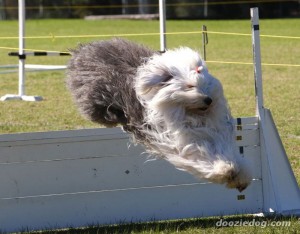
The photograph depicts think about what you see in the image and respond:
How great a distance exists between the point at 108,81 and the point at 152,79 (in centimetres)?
41

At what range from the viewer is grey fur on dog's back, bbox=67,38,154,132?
5.15m

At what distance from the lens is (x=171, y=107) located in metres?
4.86

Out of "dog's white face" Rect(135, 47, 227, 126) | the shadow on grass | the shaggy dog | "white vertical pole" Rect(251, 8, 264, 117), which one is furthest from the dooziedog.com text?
"dog's white face" Rect(135, 47, 227, 126)

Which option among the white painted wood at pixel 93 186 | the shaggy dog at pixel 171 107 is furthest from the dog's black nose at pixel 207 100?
the white painted wood at pixel 93 186

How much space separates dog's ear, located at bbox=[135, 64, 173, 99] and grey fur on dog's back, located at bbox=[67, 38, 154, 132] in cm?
10

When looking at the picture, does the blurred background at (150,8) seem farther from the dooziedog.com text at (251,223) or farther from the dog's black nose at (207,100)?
the dog's black nose at (207,100)

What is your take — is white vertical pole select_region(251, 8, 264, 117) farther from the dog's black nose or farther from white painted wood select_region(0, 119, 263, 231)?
the dog's black nose

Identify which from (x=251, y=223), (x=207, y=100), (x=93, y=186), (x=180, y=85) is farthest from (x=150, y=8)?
(x=207, y=100)

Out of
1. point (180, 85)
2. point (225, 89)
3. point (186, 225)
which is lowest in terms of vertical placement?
point (186, 225)

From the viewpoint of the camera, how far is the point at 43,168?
5.93 meters

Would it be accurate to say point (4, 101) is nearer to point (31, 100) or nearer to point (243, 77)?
point (31, 100)

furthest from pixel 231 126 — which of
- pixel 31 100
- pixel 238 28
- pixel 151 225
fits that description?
pixel 238 28

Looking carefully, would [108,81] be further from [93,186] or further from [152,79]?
[93,186]

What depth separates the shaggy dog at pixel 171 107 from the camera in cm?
470
